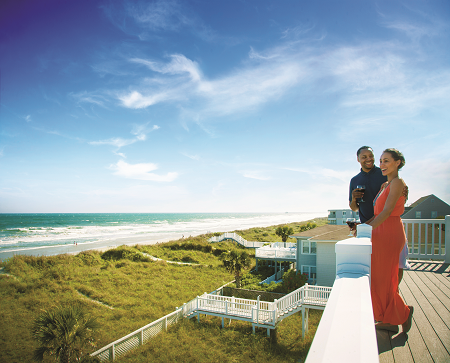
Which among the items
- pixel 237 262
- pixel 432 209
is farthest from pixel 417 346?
pixel 237 262

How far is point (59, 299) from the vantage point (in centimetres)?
1783

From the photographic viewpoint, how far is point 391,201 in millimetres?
2488

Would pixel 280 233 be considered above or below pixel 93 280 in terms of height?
above

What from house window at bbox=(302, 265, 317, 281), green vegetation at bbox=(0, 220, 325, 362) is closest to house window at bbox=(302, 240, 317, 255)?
house window at bbox=(302, 265, 317, 281)

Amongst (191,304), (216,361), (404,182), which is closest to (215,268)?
(191,304)

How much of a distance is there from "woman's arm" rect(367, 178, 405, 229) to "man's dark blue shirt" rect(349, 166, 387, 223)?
1.19ft

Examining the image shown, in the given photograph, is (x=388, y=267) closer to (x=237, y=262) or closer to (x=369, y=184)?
(x=369, y=184)

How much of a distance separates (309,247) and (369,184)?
57.3 feet

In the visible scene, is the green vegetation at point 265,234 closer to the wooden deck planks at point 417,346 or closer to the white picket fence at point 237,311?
the white picket fence at point 237,311

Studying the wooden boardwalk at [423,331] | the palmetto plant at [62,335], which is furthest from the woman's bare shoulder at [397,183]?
the palmetto plant at [62,335]

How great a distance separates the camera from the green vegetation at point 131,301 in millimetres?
11758

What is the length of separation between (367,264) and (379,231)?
31.9 inches

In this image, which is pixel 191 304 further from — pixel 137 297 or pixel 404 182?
pixel 404 182

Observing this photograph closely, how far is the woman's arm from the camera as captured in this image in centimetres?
246
